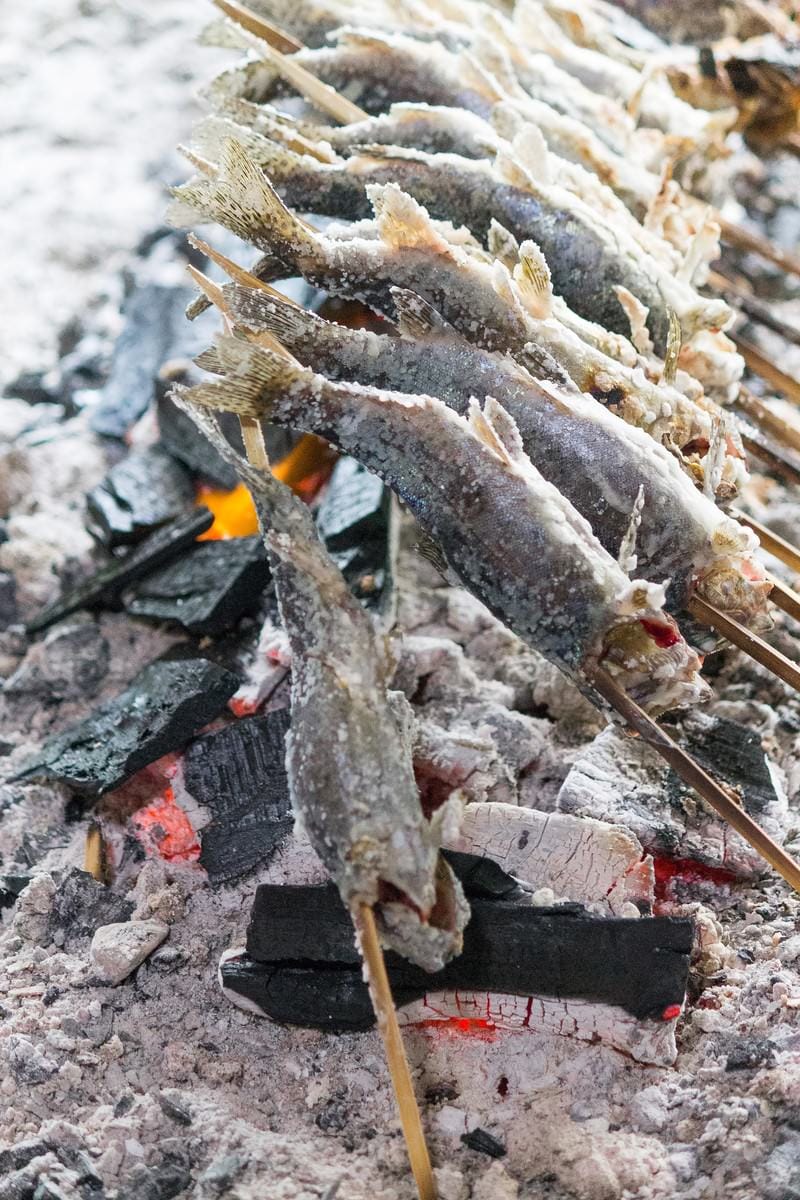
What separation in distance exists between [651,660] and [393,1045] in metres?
1.26

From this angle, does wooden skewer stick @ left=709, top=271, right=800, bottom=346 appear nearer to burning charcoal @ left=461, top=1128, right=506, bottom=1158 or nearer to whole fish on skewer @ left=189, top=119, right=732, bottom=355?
whole fish on skewer @ left=189, top=119, right=732, bottom=355

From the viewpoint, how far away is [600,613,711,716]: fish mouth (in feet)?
9.37

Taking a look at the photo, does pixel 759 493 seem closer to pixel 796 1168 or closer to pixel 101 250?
pixel 796 1168

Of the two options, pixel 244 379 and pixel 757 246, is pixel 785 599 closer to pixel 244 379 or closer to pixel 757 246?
pixel 244 379

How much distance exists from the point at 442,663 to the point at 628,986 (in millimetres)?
1563

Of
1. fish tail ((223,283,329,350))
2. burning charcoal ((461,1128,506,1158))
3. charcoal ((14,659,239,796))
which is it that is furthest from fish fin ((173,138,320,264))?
burning charcoal ((461,1128,506,1158))

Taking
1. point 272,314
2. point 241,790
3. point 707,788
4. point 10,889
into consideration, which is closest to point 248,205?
point 272,314

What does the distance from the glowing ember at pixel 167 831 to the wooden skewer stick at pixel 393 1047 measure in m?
1.27

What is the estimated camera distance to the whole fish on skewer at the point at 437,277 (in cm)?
345

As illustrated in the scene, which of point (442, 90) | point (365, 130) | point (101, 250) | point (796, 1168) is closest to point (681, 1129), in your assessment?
point (796, 1168)

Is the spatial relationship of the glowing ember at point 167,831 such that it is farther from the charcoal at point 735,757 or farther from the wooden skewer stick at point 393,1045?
the charcoal at point 735,757

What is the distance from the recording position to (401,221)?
352 cm

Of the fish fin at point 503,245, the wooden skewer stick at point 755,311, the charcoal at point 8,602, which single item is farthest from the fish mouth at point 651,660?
the charcoal at point 8,602

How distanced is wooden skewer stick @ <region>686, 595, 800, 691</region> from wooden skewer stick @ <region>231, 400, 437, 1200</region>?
1421mm
